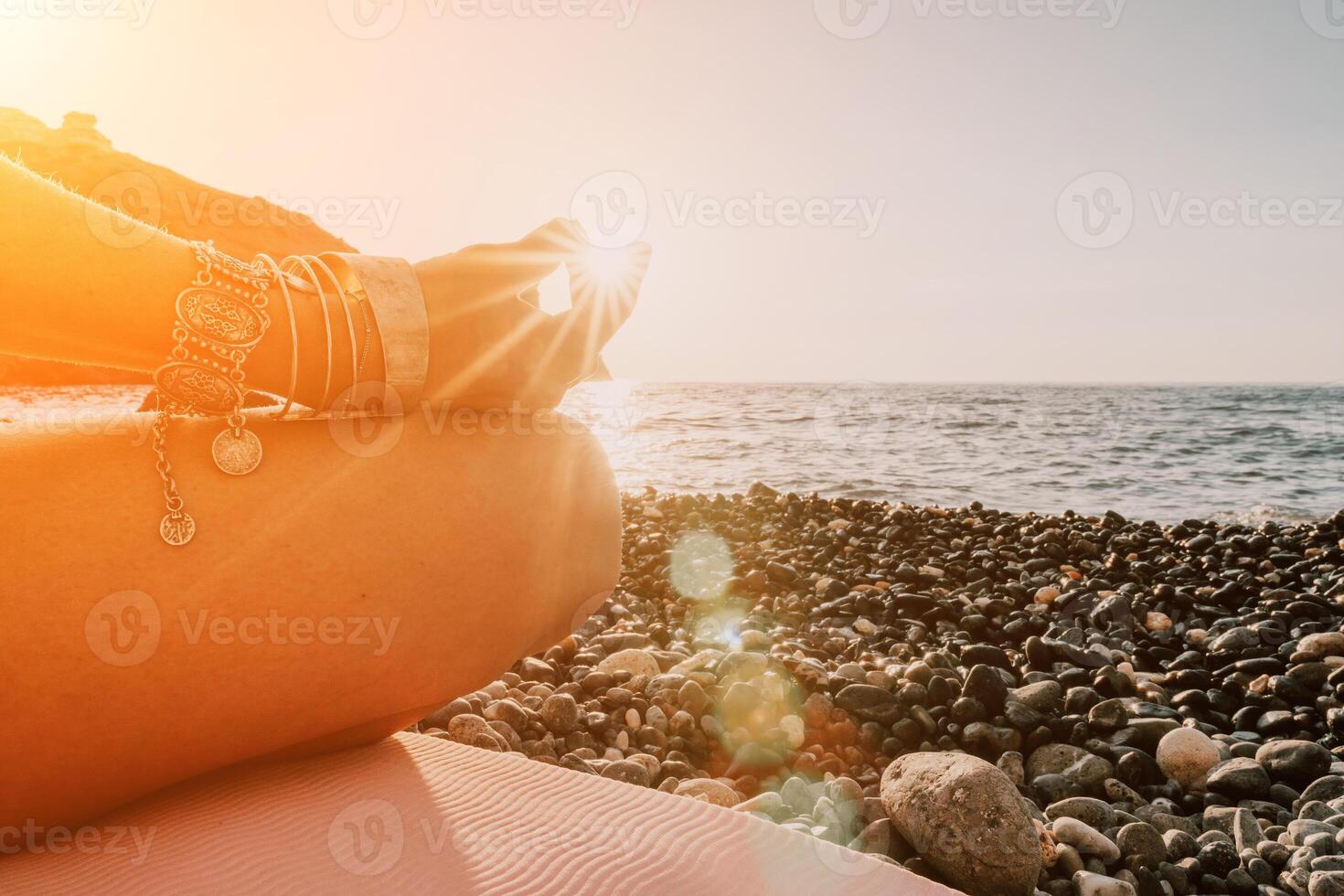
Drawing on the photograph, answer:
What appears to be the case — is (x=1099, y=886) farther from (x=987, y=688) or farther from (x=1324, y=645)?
(x=1324, y=645)

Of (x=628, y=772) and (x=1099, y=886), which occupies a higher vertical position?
(x=1099, y=886)

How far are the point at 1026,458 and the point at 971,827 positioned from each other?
47.8 feet

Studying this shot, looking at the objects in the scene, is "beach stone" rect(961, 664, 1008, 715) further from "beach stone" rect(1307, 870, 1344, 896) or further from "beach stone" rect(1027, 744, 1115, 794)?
"beach stone" rect(1307, 870, 1344, 896)

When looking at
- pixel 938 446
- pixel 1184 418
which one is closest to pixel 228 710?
pixel 938 446

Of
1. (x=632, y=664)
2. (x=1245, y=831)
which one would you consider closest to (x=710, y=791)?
(x=632, y=664)

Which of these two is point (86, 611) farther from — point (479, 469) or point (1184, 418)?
point (1184, 418)

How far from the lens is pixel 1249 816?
2.28m

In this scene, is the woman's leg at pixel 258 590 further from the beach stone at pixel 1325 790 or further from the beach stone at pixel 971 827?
the beach stone at pixel 1325 790

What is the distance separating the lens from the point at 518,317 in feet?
5.21

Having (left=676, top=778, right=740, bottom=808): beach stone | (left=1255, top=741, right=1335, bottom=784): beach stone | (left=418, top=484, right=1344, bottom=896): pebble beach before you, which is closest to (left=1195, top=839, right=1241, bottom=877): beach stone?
(left=418, top=484, right=1344, bottom=896): pebble beach

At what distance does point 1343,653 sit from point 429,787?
442 centimetres

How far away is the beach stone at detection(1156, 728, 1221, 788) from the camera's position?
263cm

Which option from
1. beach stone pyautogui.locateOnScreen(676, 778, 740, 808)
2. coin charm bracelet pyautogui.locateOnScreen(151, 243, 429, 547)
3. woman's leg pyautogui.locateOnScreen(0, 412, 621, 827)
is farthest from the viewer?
beach stone pyautogui.locateOnScreen(676, 778, 740, 808)

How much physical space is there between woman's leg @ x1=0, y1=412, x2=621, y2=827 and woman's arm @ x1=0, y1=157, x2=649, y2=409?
0.11 m
